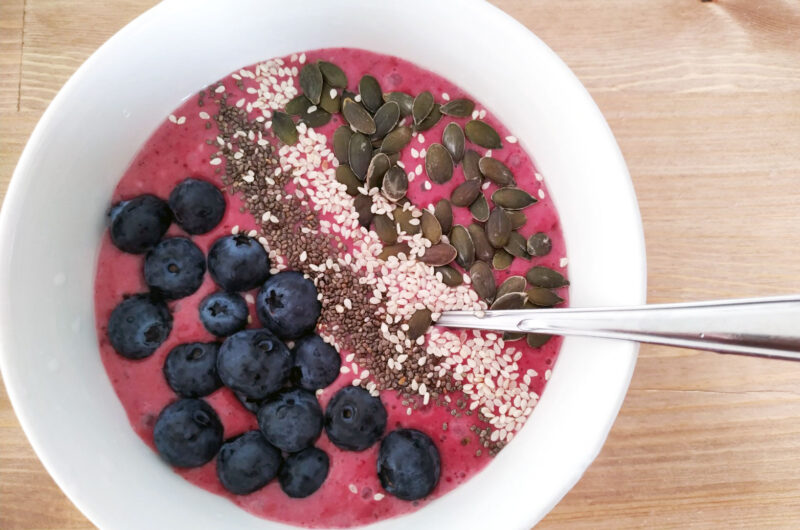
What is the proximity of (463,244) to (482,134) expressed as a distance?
169mm

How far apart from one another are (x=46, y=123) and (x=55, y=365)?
1.03 ft

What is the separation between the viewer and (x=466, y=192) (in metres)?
0.98

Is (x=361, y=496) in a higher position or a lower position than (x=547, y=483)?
lower

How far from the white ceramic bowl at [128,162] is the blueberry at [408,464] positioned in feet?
0.19

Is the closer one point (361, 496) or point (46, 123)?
point (46, 123)

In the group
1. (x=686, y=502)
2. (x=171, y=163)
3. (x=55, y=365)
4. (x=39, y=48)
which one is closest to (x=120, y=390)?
(x=55, y=365)

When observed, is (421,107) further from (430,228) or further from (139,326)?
(139,326)

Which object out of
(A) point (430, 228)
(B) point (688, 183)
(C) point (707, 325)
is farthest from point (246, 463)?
(B) point (688, 183)

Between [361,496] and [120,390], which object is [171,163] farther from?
[361,496]

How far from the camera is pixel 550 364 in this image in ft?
3.27

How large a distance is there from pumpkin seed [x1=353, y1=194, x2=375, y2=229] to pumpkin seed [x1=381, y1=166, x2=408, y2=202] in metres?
0.03

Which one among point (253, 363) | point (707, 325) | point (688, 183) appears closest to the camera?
point (707, 325)

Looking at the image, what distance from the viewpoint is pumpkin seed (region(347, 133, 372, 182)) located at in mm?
989

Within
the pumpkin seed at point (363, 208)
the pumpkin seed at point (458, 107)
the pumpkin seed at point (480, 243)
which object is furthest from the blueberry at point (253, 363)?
the pumpkin seed at point (458, 107)
